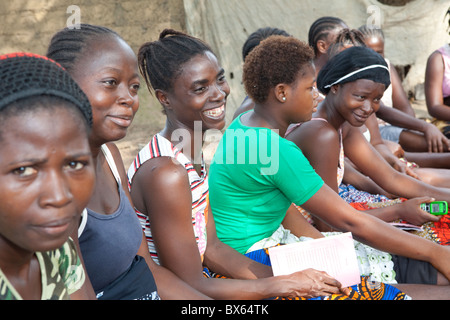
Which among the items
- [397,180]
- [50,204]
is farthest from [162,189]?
[397,180]

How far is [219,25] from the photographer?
5.78 metres

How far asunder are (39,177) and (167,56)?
116 centimetres

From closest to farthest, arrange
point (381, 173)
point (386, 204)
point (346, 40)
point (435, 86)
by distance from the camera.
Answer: point (386, 204)
point (381, 173)
point (346, 40)
point (435, 86)

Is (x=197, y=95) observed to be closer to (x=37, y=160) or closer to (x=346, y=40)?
(x=37, y=160)

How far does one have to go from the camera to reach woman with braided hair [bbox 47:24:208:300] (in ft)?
4.68

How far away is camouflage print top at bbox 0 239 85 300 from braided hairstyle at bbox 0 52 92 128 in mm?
331

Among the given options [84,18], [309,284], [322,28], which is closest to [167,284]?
[309,284]

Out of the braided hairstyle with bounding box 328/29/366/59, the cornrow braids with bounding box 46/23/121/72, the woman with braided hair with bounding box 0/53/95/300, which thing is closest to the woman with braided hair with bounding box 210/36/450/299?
the cornrow braids with bounding box 46/23/121/72

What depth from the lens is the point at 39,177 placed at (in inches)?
34.9

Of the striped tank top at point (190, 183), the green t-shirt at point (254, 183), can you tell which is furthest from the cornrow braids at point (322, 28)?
the striped tank top at point (190, 183)

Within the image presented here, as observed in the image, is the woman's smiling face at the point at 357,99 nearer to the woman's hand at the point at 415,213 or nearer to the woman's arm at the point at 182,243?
the woman's hand at the point at 415,213

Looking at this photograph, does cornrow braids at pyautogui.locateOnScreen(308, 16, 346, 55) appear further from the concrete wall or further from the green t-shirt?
the concrete wall

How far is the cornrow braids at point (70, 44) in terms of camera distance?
4.80 feet

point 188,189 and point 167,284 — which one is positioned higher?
point 188,189
